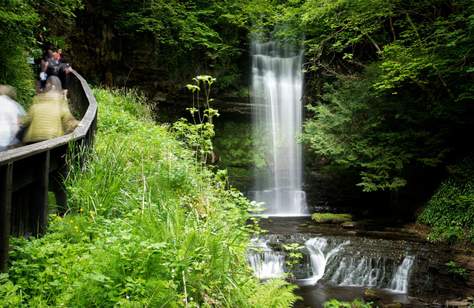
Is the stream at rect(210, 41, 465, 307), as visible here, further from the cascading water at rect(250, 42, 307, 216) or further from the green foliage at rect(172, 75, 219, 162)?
the green foliage at rect(172, 75, 219, 162)

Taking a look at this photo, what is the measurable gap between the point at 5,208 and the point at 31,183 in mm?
871

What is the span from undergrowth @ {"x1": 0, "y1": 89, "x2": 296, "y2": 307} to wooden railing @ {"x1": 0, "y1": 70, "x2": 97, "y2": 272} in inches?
5.6

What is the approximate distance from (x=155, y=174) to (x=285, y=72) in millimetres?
18401

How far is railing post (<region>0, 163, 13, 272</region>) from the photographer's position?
3.04m

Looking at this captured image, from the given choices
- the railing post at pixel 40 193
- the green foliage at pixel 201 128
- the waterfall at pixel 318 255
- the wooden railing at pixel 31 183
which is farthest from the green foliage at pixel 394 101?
the railing post at pixel 40 193

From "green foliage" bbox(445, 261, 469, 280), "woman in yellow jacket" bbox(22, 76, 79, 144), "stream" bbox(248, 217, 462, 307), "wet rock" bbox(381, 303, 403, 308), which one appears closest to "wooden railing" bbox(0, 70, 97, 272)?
"woman in yellow jacket" bbox(22, 76, 79, 144)

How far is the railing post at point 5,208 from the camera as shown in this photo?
3037 mm

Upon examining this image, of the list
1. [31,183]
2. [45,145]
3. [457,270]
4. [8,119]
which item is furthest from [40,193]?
[457,270]

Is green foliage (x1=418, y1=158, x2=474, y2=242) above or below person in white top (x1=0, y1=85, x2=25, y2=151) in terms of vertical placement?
below

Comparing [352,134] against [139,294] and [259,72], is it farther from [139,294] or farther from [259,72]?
[139,294]

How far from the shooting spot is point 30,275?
326 centimetres

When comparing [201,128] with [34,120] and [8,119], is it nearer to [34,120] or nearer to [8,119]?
[34,120]

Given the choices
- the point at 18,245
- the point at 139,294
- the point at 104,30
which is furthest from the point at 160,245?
the point at 104,30

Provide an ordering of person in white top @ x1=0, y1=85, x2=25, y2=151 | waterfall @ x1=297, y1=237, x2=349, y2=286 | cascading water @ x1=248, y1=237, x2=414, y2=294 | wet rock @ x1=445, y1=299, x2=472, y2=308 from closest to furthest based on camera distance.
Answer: person in white top @ x1=0, y1=85, x2=25, y2=151
wet rock @ x1=445, y1=299, x2=472, y2=308
cascading water @ x1=248, y1=237, x2=414, y2=294
waterfall @ x1=297, y1=237, x2=349, y2=286
